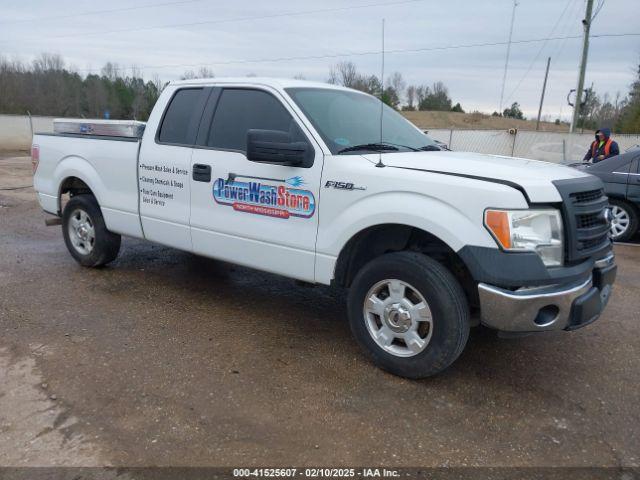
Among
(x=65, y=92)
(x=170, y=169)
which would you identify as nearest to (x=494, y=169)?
(x=170, y=169)

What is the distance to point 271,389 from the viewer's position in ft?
11.3

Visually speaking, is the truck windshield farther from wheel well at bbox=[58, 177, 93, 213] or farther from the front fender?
wheel well at bbox=[58, 177, 93, 213]

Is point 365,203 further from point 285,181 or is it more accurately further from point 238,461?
point 238,461

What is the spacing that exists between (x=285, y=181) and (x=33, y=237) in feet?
17.5

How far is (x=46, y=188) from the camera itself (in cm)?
610

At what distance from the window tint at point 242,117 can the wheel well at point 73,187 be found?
214cm

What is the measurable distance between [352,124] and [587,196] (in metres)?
1.78

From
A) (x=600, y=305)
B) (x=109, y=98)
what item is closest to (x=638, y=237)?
(x=600, y=305)

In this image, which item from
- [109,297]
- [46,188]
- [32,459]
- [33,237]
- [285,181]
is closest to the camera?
[32,459]

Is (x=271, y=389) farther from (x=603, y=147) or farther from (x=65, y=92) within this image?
(x=65, y=92)

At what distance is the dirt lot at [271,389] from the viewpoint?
2.86m

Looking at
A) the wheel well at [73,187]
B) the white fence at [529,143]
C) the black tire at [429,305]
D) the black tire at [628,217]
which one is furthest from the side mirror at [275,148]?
the white fence at [529,143]

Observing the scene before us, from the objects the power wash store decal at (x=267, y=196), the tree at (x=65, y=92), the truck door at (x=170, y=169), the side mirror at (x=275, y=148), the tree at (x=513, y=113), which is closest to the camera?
the side mirror at (x=275, y=148)

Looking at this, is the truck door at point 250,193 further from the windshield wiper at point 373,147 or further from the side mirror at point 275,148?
the windshield wiper at point 373,147
